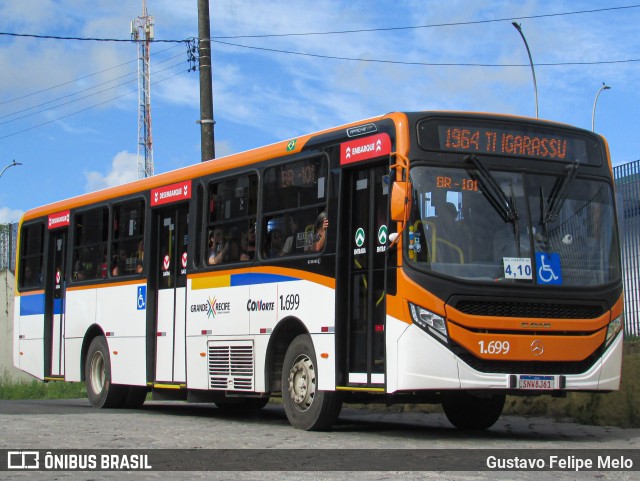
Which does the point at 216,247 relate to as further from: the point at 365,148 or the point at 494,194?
the point at 494,194

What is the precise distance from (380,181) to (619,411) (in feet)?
16.1

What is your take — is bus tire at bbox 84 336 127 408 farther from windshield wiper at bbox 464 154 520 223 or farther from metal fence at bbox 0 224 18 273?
metal fence at bbox 0 224 18 273

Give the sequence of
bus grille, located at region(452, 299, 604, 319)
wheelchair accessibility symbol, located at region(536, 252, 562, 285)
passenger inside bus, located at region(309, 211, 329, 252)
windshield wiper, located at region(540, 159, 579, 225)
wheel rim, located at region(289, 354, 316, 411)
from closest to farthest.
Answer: bus grille, located at region(452, 299, 604, 319)
wheelchair accessibility symbol, located at region(536, 252, 562, 285)
windshield wiper, located at region(540, 159, 579, 225)
passenger inside bus, located at region(309, 211, 329, 252)
wheel rim, located at region(289, 354, 316, 411)

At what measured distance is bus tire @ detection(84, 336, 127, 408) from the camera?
18.4m

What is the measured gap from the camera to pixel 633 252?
19.8 m

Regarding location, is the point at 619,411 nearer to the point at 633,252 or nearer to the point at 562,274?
the point at 562,274

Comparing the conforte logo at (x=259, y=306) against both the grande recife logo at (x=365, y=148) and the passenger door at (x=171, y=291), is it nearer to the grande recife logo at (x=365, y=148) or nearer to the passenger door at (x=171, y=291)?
the passenger door at (x=171, y=291)

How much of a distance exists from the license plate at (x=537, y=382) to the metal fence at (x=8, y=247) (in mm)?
22638

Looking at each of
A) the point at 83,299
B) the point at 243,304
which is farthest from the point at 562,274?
the point at 83,299

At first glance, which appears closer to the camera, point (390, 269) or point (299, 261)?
point (390, 269)

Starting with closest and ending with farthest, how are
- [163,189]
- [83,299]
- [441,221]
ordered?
[441,221] → [163,189] → [83,299]

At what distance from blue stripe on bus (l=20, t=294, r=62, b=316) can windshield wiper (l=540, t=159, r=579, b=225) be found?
1025 cm

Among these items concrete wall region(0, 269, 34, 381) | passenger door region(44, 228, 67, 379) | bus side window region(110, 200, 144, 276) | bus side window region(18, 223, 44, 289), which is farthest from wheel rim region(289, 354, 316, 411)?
concrete wall region(0, 269, 34, 381)

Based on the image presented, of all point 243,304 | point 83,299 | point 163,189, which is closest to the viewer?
point 243,304
